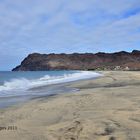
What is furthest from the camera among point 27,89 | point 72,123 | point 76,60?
point 76,60

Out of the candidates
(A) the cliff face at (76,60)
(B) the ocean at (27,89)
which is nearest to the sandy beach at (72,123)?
(B) the ocean at (27,89)

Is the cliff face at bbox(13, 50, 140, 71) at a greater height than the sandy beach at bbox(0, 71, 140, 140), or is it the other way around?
the cliff face at bbox(13, 50, 140, 71)

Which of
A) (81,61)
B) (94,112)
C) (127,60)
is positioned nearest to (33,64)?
(81,61)

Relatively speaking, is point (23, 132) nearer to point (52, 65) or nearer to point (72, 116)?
point (72, 116)

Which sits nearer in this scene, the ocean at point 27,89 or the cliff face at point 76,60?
the ocean at point 27,89

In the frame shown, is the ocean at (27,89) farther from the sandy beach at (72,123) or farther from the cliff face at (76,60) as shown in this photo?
the cliff face at (76,60)

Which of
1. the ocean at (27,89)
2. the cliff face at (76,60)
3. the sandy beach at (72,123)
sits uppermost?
the cliff face at (76,60)

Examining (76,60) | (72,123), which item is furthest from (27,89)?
(76,60)

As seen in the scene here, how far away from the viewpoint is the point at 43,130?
597 cm

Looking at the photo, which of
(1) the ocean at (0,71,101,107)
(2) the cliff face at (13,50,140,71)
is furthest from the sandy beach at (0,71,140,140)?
(2) the cliff face at (13,50,140,71)

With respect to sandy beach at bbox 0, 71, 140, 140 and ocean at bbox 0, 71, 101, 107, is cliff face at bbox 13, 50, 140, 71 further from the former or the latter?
sandy beach at bbox 0, 71, 140, 140

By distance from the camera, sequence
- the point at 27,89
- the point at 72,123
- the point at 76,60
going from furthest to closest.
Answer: the point at 76,60
the point at 27,89
the point at 72,123

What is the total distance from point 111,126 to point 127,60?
14110 cm

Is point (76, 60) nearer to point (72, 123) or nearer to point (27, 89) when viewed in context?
point (27, 89)
